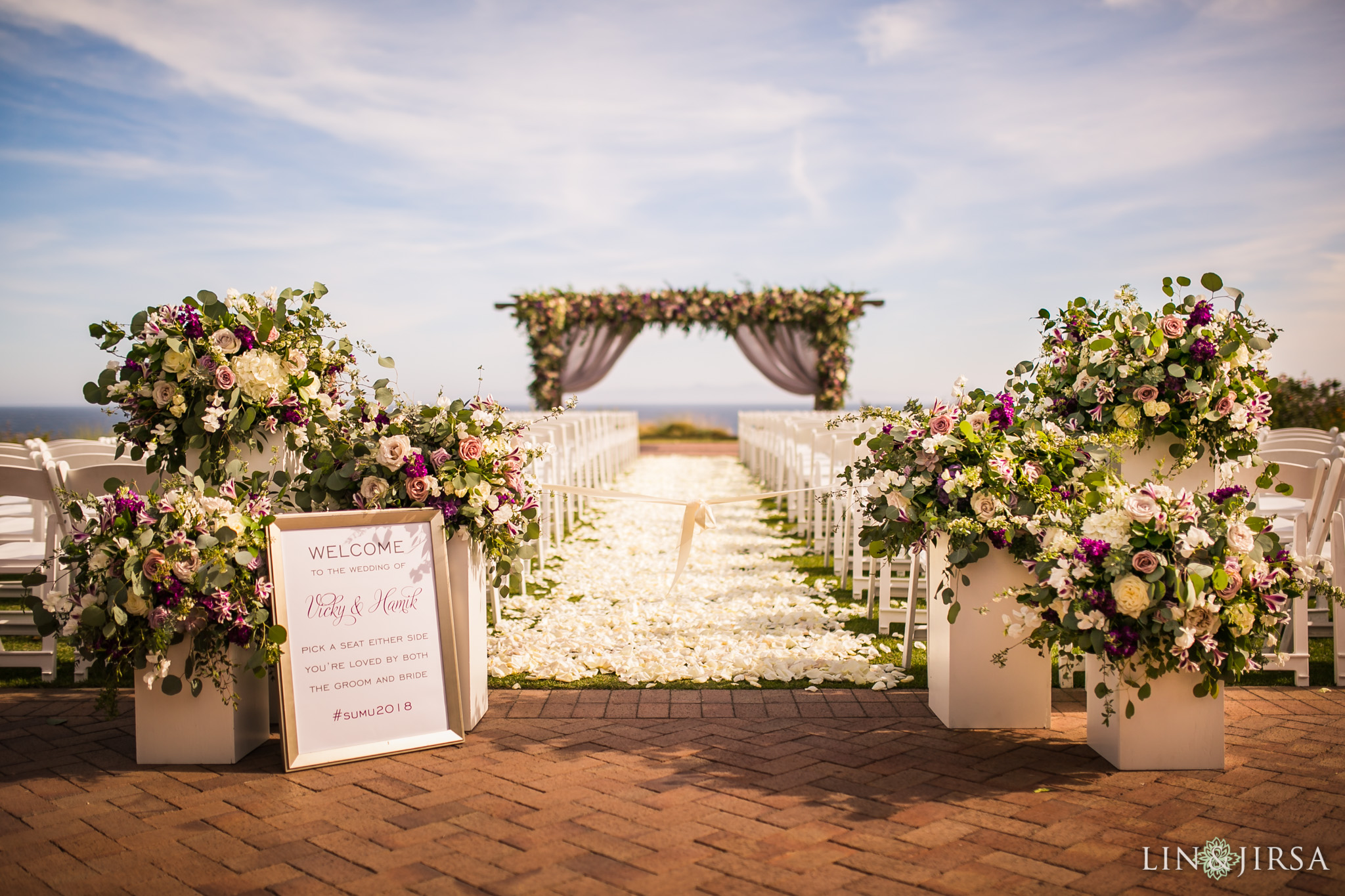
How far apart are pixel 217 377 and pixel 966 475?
2.83m

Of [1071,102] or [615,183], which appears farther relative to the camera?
[615,183]

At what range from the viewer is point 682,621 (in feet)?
15.9

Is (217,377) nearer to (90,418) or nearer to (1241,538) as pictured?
(1241,538)

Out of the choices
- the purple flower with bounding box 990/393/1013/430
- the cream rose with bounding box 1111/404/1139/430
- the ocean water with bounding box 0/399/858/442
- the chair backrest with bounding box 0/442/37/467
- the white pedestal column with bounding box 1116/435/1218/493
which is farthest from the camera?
the ocean water with bounding box 0/399/858/442

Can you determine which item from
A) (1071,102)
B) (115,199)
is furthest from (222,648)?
(115,199)

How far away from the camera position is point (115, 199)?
1686 cm

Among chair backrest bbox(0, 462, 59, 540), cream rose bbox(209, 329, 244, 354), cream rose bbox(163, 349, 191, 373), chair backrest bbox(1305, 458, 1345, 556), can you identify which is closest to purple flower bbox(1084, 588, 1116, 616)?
chair backrest bbox(1305, 458, 1345, 556)

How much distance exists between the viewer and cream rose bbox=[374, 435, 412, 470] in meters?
3.04

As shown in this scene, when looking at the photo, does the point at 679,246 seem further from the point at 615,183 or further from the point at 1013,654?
the point at 1013,654

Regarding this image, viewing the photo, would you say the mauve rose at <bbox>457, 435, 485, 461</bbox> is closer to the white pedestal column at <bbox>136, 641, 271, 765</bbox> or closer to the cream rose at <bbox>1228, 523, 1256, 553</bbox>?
the white pedestal column at <bbox>136, 641, 271, 765</bbox>

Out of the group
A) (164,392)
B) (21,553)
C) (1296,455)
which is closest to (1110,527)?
(1296,455)

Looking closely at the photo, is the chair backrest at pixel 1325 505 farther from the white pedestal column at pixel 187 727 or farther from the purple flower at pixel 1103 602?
the white pedestal column at pixel 187 727

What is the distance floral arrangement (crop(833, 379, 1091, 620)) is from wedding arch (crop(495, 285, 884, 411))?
10354 mm

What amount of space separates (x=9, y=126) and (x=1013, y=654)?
15.8m
